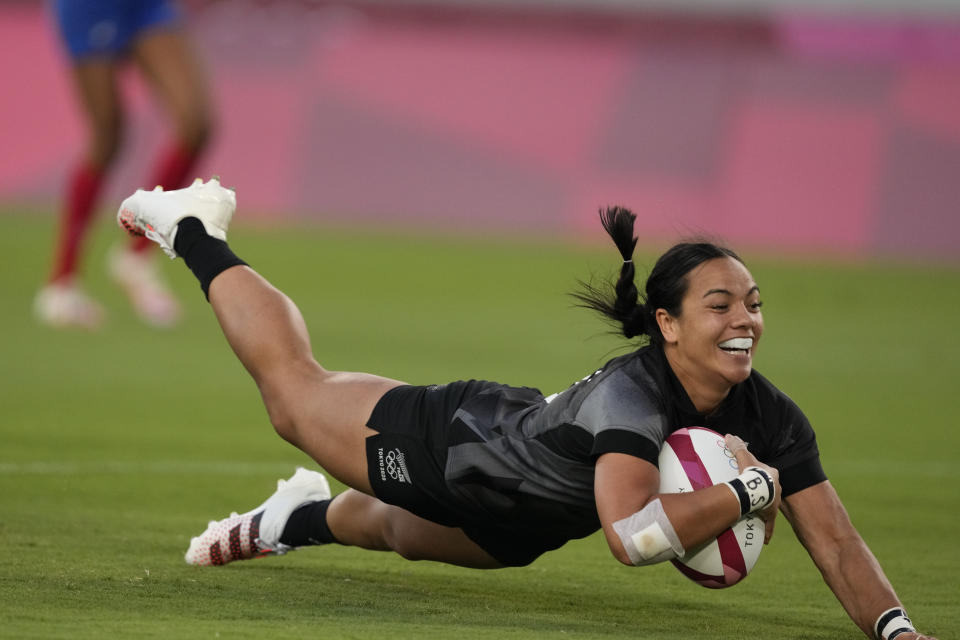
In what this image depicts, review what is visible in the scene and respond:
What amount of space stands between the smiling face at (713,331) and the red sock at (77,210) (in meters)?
7.18

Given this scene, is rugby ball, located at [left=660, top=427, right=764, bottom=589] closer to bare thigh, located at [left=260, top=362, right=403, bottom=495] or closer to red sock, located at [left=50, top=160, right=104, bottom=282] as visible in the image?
bare thigh, located at [left=260, top=362, right=403, bottom=495]

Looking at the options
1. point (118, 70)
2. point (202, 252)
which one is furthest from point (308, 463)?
point (118, 70)

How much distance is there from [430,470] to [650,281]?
96 cm

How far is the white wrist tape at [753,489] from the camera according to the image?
4.39 meters

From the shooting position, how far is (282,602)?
486 cm

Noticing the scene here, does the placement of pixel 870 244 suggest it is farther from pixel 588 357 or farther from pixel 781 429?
pixel 781 429

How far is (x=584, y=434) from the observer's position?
461cm

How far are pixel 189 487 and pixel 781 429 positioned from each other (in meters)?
3.14

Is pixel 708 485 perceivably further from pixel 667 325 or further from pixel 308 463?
pixel 308 463

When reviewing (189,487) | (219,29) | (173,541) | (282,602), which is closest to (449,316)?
(189,487)

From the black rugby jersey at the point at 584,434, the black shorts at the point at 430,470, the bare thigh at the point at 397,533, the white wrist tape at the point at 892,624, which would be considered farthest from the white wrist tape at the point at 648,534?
the bare thigh at the point at 397,533

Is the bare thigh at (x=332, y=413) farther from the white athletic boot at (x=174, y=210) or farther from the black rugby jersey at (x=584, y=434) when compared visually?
the white athletic boot at (x=174, y=210)

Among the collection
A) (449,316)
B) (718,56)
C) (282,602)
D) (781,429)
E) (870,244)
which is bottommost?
(282,602)

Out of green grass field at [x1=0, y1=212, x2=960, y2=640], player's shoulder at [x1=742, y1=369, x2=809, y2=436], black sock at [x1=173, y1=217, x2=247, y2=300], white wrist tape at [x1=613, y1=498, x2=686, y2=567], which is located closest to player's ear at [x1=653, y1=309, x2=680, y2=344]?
player's shoulder at [x1=742, y1=369, x2=809, y2=436]
